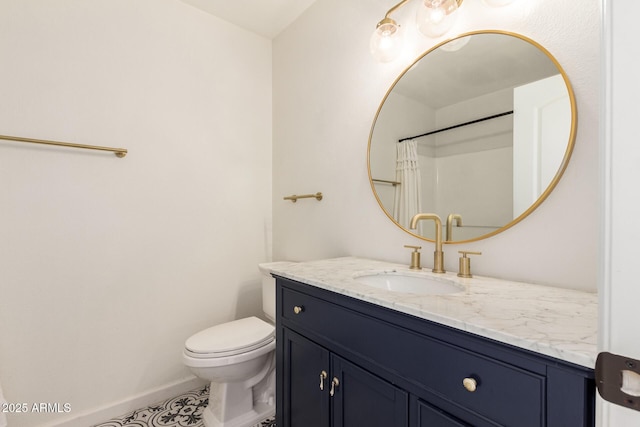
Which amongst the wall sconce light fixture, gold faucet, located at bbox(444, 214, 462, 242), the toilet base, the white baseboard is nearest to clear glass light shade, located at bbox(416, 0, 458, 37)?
the wall sconce light fixture

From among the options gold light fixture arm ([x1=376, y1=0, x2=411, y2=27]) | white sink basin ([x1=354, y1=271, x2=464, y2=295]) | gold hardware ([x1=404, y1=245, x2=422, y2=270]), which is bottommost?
white sink basin ([x1=354, y1=271, x2=464, y2=295])

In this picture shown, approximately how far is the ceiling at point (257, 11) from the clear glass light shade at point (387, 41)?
818mm

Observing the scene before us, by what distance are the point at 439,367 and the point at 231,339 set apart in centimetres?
119

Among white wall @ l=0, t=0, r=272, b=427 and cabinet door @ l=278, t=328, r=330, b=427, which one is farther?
white wall @ l=0, t=0, r=272, b=427

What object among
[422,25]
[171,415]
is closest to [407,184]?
[422,25]

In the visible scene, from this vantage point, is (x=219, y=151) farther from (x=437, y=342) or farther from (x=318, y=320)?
(x=437, y=342)

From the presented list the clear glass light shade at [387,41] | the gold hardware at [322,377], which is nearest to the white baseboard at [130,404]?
the gold hardware at [322,377]

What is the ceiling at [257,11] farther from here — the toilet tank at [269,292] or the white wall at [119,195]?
the toilet tank at [269,292]

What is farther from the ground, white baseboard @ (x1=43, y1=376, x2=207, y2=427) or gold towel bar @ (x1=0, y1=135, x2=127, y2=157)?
gold towel bar @ (x1=0, y1=135, x2=127, y2=157)

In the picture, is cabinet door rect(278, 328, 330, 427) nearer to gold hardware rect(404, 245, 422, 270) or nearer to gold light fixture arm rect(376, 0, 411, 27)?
gold hardware rect(404, 245, 422, 270)

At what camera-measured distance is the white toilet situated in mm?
1468

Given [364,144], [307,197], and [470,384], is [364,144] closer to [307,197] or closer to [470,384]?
[307,197]

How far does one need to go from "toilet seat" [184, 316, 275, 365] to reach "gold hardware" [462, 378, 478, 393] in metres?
1.15

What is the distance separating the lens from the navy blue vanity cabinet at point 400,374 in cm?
57
